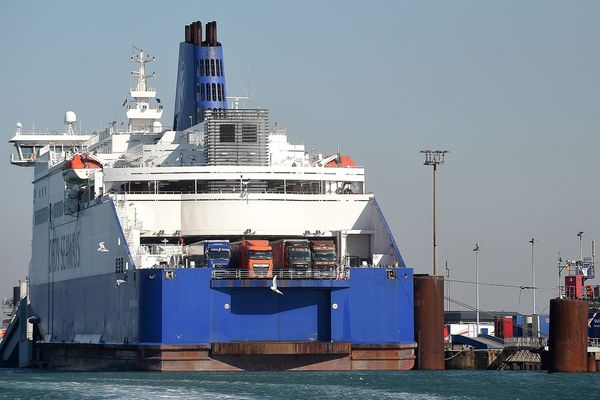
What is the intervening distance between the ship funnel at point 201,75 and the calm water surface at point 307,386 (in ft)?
50.9

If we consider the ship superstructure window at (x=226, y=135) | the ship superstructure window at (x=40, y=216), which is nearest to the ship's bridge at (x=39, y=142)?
the ship superstructure window at (x=40, y=216)

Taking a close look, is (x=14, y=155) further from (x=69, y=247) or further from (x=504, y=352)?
(x=504, y=352)

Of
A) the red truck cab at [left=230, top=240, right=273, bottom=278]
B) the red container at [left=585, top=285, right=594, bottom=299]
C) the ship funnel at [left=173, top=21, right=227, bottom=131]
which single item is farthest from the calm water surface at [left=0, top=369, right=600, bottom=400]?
the red container at [left=585, top=285, right=594, bottom=299]

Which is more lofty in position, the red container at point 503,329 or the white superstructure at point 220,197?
the white superstructure at point 220,197

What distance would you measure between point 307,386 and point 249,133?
1529cm

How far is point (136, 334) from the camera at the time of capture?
60656 millimetres

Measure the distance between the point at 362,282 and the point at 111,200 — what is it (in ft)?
34.5

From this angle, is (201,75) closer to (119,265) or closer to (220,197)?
(220,197)

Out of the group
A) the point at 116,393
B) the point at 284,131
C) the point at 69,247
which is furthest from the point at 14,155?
the point at 116,393

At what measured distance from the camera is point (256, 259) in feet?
196

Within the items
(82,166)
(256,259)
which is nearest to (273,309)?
(256,259)

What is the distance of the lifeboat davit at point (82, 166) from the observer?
6831cm

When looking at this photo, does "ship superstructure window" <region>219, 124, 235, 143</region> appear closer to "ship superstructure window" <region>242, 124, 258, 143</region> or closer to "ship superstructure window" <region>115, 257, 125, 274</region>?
"ship superstructure window" <region>242, 124, 258, 143</region>

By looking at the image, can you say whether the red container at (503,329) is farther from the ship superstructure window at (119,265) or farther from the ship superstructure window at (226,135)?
the ship superstructure window at (119,265)
